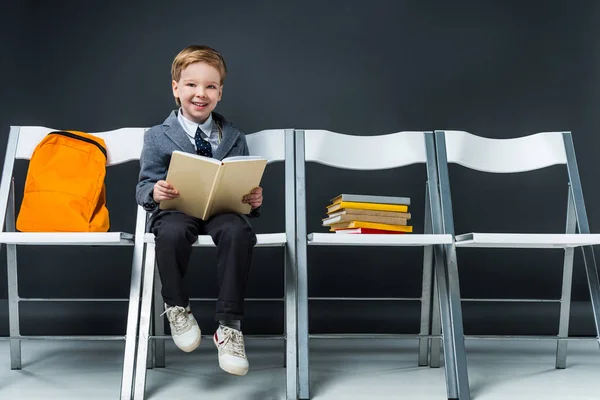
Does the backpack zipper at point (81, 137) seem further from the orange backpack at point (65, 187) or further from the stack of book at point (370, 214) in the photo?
the stack of book at point (370, 214)

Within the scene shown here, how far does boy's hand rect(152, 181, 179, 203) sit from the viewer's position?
173 centimetres

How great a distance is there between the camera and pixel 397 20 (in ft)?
9.43

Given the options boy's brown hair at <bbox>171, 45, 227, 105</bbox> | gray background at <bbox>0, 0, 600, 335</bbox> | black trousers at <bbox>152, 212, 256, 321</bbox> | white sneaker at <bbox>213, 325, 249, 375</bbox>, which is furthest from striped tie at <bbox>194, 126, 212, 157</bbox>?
gray background at <bbox>0, 0, 600, 335</bbox>

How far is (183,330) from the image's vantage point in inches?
66.9

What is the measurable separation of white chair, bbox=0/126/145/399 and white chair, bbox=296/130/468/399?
0.45 meters

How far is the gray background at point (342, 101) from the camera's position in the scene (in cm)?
279

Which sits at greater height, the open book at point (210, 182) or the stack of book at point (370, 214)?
the open book at point (210, 182)

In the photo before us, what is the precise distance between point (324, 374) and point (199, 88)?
0.95 meters

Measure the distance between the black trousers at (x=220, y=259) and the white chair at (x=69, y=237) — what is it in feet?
0.43

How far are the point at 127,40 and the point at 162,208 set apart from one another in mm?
1259

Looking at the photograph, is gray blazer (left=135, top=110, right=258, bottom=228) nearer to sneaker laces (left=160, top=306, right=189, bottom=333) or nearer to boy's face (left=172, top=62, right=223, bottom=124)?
boy's face (left=172, top=62, right=223, bottom=124)

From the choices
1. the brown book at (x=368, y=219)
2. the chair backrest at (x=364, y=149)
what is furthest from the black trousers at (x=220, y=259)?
the chair backrest at (x=364, y=149)

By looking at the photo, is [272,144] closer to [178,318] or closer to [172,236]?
[172,236]

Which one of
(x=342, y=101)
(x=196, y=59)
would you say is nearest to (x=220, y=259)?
(x=196, y=59)
